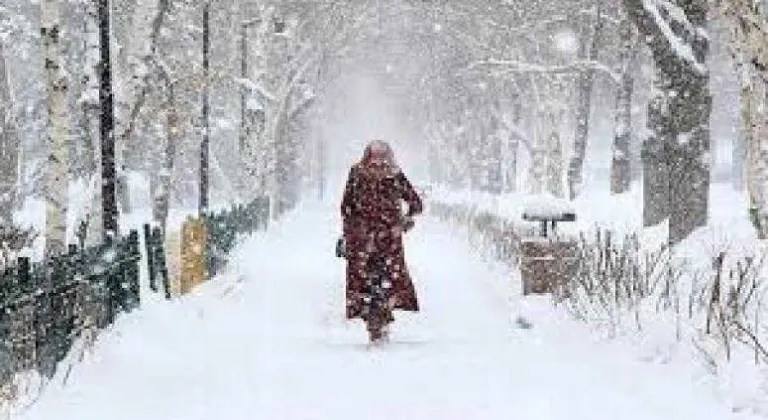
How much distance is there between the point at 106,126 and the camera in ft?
42.7

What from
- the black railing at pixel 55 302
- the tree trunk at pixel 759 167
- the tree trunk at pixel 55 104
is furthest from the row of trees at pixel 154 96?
the tree trunk at pixel 759 167

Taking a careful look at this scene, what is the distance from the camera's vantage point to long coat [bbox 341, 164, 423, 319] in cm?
1098

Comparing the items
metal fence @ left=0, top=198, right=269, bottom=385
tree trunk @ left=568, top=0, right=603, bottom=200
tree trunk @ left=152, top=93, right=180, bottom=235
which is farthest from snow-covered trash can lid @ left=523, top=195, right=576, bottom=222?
tree trunk @ left=568, top=0, right=603, bottom=200

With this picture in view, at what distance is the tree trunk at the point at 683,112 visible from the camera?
46.7 ft

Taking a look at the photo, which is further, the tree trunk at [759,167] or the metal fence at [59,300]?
the tree trunk at [759,167]

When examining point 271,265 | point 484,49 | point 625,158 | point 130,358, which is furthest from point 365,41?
point 130,358

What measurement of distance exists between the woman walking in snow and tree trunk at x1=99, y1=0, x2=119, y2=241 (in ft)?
9.69

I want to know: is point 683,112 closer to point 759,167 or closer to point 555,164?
point 759,167

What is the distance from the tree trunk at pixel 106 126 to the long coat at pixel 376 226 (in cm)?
294

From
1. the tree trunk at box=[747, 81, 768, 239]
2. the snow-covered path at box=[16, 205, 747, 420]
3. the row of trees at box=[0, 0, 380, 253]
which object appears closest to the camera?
the snow-covered path at box=[16, 205, 747, 420]

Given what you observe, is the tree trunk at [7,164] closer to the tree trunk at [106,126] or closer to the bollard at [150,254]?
the bollard at [150,254]

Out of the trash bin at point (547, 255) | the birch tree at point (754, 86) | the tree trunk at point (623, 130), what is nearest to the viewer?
the birch tree at point (754, 86)

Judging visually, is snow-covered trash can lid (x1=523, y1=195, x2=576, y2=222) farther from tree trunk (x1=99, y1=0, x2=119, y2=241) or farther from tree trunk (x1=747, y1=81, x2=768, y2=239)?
tree trunk (x1=99, y1=0, x2=119, y2=241)

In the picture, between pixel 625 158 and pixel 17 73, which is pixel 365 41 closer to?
pixel 17 73
